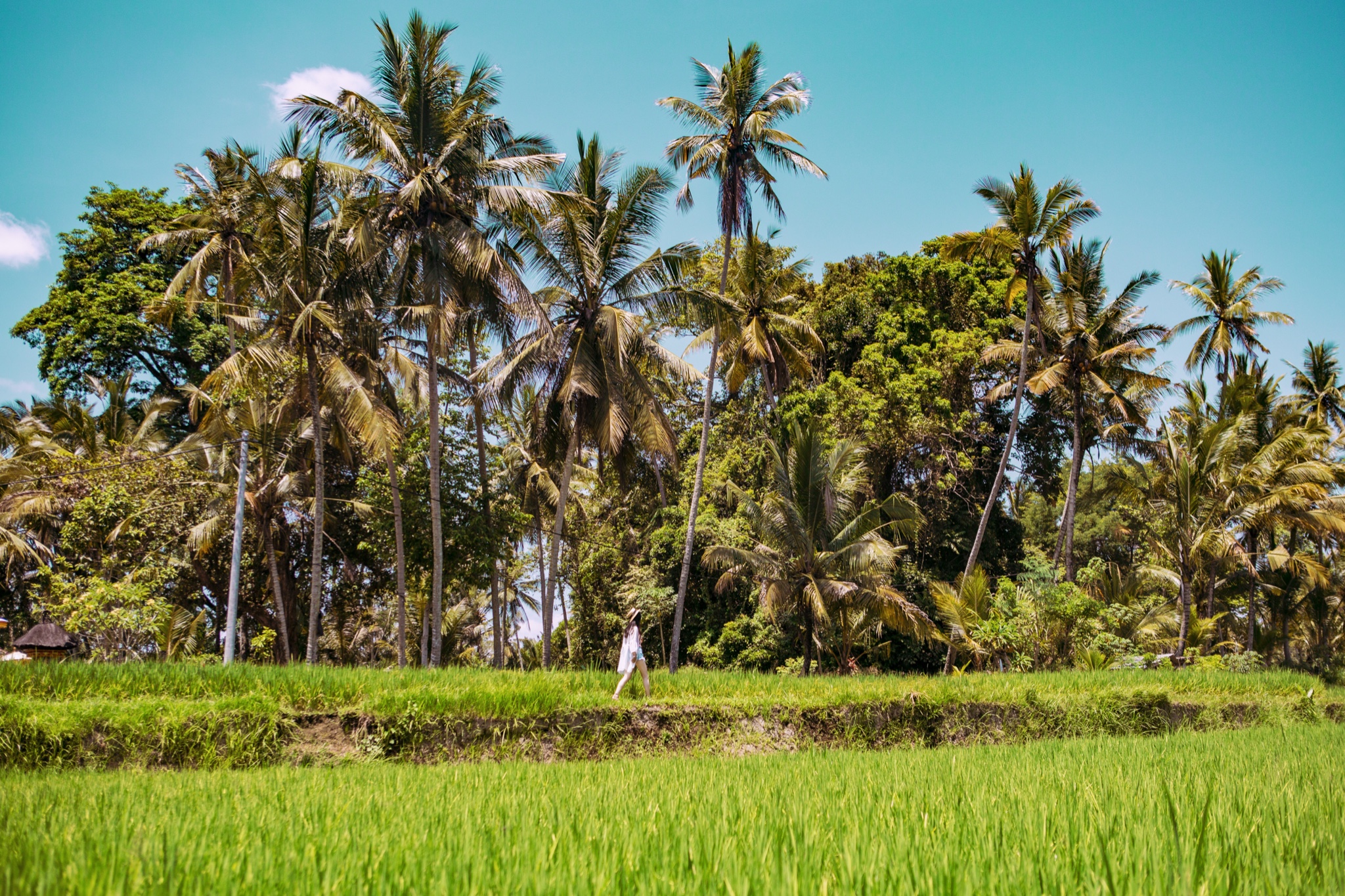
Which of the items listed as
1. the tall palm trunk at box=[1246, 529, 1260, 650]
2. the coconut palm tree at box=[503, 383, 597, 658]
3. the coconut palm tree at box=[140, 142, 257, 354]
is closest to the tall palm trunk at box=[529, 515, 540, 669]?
the coconut palm tree at box=[503, 383, 597, 658]

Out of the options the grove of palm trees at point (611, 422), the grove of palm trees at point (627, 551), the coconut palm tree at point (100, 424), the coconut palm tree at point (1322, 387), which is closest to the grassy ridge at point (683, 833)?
the grove of palm trees at point (627, 551)

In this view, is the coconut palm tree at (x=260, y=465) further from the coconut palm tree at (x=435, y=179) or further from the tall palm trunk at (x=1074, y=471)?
the tall palm trunk at (x=1074, y=471)

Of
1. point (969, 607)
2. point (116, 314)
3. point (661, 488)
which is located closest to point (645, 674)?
point (969, 607)

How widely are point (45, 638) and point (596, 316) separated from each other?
10685mm

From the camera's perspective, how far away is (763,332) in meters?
19.0

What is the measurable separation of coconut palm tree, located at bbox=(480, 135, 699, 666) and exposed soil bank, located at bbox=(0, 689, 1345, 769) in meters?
7.64

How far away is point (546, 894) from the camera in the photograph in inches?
79.9

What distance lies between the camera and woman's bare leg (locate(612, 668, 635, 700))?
27.7 ft

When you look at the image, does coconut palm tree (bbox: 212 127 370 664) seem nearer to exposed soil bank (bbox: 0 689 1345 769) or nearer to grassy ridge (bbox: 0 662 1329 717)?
grassy ridge (bbox: 0 662 1329 717)

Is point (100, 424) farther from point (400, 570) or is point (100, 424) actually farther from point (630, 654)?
point (630, 654)

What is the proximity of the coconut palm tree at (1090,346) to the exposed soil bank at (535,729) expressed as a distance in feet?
31.7

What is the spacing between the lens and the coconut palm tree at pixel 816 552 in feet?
52.4

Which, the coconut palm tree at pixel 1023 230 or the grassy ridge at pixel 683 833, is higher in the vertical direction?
the coconut palm tree at pixel 1023 230

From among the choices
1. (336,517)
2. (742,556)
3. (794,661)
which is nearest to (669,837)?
(742,556)
